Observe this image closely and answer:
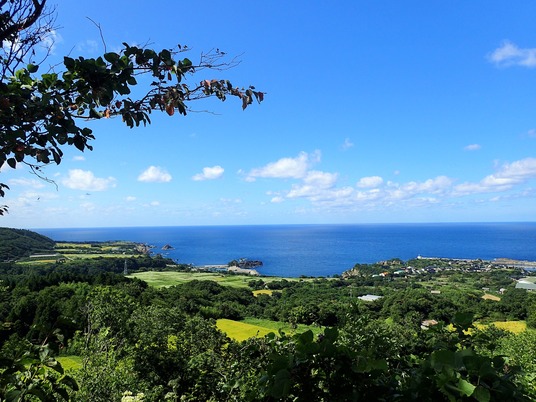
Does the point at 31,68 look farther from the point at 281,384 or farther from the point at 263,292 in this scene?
the point at 263,292

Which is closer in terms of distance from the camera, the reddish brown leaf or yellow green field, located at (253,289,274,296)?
the reddish brown leaf

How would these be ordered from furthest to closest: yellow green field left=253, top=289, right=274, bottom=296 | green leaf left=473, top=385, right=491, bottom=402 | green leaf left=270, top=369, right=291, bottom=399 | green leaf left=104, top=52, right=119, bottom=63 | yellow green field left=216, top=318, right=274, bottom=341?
yellow green field left=253, top=289, right=274, bottom=296 < yellow green field left=216, top=318, right=274, bottom=341 < green leaf left=104, top=52, right=119, bottom=63 < green leaf left=270, top=369, right=291, bottom=399 < green leaf left=473, top=385, right=491, bottom=402

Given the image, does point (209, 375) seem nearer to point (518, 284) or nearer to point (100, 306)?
point (100, 306)

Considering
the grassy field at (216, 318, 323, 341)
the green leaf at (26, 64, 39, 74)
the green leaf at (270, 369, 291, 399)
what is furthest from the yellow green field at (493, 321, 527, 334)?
the green leaf at (26, 64, 39, 74)

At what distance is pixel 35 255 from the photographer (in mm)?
88625

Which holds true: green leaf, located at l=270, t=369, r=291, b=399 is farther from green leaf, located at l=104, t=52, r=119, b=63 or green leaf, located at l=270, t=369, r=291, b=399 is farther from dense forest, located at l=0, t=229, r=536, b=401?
green leaf, located at l=104, t=52, r=119, b=63

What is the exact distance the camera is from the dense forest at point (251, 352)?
4.58 feet

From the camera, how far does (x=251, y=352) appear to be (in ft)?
7.04

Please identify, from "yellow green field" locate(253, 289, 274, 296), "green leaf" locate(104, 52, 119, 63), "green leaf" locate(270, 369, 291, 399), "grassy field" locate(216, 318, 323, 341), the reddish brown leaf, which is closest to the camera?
"green leaf" locate(270, 369, 291, 399)

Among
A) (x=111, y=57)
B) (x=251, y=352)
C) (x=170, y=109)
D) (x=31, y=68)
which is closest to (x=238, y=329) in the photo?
(x=251, y=352)

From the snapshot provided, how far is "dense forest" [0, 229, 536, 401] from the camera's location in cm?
140

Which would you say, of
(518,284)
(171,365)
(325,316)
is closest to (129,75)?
(171,365)

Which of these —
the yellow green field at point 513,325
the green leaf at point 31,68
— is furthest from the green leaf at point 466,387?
the yellow green field at point 513,325

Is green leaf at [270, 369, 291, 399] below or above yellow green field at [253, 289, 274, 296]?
above
